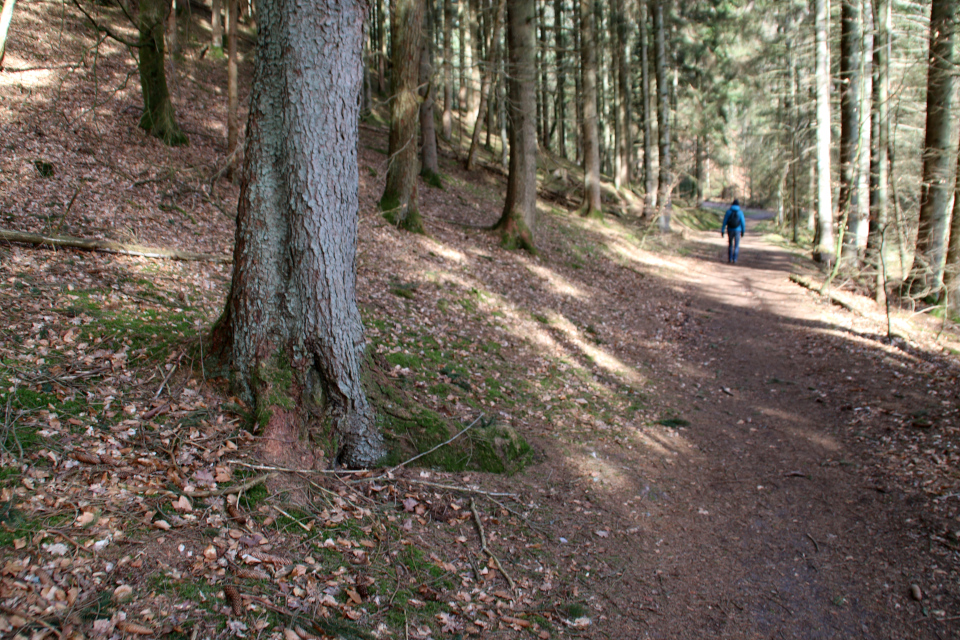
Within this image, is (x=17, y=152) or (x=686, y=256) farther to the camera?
(x=686, y=256)

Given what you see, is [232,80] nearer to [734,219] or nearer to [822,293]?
[822,293]

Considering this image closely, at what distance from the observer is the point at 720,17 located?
2808 centimetres

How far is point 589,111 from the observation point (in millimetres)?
21109

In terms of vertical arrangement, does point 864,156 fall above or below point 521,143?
below

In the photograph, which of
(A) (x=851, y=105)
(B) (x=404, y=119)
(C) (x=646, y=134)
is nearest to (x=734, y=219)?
(A) (x=851, y=105)

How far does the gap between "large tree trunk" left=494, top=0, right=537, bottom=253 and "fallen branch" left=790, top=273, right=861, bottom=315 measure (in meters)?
6.84

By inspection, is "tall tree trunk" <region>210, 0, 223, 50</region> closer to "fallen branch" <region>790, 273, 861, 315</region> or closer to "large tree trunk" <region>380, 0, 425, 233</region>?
"large tree trunk" <region>380, 0, 425, 233</region>

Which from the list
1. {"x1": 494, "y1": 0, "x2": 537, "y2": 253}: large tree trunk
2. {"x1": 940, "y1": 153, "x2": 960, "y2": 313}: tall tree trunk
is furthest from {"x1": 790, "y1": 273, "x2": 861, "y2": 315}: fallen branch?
{"x1": 494, "y1": 0, "x2": 537, "y2": 253}: large tree trunk

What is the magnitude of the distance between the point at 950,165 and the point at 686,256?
35.1 ft

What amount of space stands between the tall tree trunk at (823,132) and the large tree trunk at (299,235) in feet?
56.1

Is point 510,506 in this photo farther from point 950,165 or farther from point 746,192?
point 746,192

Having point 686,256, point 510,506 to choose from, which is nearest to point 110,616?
point 510,506

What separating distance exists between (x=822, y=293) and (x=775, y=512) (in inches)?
390

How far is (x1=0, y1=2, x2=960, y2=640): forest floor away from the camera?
131 inches
